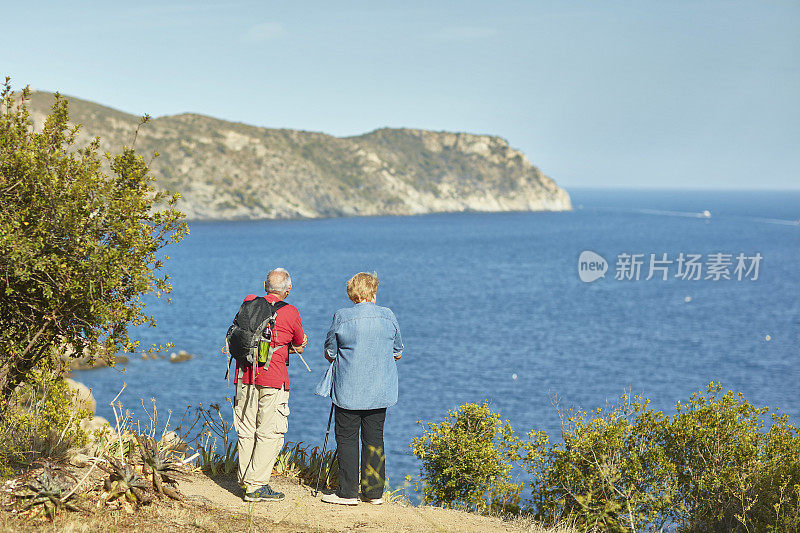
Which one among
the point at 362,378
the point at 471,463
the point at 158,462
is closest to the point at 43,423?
the point at 158,462

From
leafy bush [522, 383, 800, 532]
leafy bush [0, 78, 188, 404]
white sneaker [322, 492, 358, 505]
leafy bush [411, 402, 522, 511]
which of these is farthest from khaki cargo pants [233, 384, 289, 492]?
leafy bush [522, 383, 800, 532]

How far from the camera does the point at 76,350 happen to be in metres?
7.93

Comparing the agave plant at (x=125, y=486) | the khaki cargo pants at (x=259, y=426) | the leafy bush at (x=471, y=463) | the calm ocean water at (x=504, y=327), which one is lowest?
the calm ocean water at (x=504, y=327)

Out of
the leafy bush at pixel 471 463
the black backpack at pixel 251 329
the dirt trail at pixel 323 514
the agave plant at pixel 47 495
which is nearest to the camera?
the agave plant at pixel 47 495

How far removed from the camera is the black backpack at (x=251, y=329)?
22.2 feet

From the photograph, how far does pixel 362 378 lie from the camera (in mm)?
6930

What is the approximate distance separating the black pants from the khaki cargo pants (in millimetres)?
561

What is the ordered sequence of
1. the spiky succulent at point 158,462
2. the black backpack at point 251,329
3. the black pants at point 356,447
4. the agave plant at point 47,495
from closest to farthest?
the agave plant at point 47,495
the spiky succulent at point 158,462
the black backpack at point 251,329
the black pants at point 356,447

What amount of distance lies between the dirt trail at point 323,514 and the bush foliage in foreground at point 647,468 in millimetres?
1268

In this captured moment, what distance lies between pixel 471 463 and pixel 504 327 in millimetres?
53037

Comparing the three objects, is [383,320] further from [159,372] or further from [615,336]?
[615,336]

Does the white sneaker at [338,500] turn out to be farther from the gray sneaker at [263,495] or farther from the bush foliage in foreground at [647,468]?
the bush foliage in foreground at [647,468]

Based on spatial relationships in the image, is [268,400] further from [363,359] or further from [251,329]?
[363,359]

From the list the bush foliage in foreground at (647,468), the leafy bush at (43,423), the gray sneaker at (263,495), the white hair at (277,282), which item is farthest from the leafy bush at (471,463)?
the leafy bush at (43,423)
